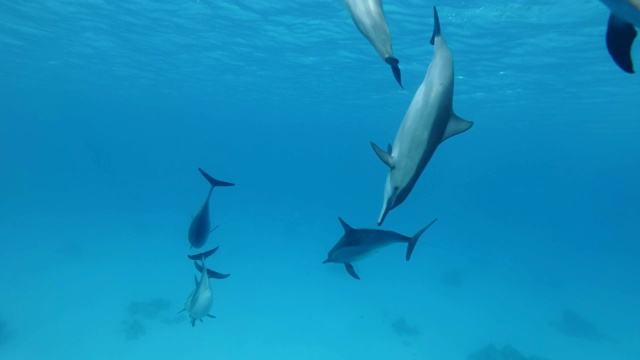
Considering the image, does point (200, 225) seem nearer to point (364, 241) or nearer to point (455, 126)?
point (364, 241)

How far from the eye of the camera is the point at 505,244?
194 feet

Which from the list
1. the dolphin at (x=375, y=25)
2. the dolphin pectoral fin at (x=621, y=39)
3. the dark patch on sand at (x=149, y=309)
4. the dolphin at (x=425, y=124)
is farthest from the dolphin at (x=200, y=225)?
the dark patch on sand at (x=149, y=309)

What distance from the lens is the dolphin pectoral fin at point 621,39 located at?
174 cm

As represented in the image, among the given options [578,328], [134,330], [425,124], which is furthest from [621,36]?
[578,328]

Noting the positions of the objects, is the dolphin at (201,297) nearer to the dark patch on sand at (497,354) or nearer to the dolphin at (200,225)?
the dolphin at (200,225)

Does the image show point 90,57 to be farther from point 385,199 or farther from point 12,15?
point 385,199

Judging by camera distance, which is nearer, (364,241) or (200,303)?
(364,241)

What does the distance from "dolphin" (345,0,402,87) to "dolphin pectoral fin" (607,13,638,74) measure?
3.69 ft

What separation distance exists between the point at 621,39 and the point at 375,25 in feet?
4.02

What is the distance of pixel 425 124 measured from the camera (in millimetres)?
1608

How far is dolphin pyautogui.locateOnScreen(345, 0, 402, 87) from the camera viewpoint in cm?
138

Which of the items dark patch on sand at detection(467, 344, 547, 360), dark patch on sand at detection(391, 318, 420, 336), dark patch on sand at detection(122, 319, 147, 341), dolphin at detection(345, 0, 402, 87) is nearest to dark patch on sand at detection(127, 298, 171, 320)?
dark patch on sand at detection(122, 319, 147, 341)

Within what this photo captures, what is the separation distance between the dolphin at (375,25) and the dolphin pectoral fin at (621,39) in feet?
3.69

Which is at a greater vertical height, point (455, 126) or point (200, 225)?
point (455, 126)
